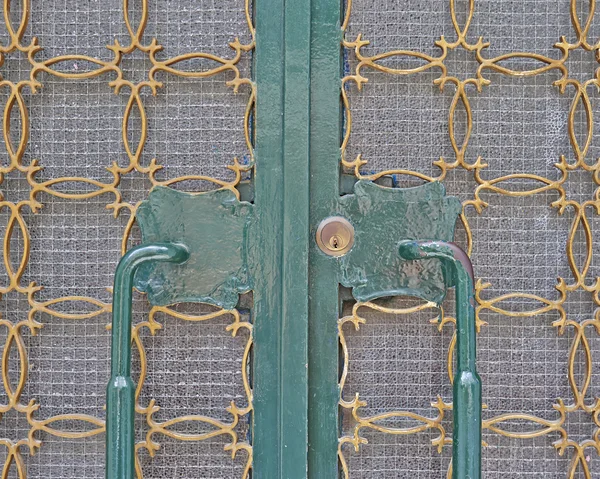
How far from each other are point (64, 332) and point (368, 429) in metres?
0.36

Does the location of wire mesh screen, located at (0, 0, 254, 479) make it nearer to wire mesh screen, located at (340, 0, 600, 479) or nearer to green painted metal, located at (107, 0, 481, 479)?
green painted metal, located at (107, 0, 481, 479)

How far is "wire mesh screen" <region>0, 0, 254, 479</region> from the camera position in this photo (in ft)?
2.28

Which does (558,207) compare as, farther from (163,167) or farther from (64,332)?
(64,332)

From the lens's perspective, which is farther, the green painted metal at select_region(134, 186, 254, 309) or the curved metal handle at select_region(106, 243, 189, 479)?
the green painted metal at select_region(134, 186, 254, 309)

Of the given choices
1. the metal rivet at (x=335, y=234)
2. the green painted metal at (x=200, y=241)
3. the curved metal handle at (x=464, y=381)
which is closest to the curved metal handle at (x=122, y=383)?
the green painted metal at (x=200, y=241)

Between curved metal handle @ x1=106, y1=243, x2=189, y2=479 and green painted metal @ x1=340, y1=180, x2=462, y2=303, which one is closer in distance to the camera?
curved metal handle @ x1=106, y1=243, x2=189, y2=479

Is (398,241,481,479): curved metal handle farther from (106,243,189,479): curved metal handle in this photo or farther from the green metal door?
(106,243,189,479): curved metal handle

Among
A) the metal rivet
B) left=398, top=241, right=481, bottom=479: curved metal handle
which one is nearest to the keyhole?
the metal rivet

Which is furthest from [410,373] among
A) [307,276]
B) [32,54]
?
[32,54]

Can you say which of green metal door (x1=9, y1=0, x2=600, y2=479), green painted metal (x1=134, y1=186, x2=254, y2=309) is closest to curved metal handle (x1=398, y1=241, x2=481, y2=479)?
green metal door (x1=9, y1=0, x2=600, y2=479)

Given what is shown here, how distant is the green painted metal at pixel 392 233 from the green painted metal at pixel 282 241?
2.3 inches

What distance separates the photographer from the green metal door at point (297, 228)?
69 centimetres

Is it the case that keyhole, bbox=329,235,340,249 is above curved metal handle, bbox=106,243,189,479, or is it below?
above

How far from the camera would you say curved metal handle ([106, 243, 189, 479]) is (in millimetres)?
584
